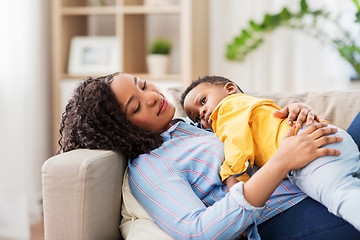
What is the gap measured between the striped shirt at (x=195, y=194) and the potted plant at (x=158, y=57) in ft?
5.46

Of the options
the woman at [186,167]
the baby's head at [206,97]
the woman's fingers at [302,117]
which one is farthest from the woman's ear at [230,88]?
the woman's fingers at [302,117]

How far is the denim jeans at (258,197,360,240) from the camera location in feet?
3.95

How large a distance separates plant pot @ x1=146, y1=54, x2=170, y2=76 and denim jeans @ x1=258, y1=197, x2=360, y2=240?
1.91 m

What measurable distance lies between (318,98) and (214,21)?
1685 mm

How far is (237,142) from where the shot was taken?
4.00 ft

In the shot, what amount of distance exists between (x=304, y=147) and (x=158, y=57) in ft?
6.51

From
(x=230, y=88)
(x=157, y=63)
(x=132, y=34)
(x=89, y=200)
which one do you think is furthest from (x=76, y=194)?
(x=132, y=34)

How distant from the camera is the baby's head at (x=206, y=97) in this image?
147 cm

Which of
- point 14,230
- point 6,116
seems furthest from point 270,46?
point 14,230

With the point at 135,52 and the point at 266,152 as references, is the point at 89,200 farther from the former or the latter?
the point at 135,52

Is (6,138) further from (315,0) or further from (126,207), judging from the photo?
(315,0)

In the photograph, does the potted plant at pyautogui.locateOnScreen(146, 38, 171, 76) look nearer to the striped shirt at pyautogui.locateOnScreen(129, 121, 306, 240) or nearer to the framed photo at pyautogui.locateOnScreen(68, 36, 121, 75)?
the framed photo at pyautogui.locateOnScreen(68, 36, 121, 75)

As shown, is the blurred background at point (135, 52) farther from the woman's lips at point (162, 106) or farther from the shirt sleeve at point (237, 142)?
the shirt sleeve at point (237, 142)

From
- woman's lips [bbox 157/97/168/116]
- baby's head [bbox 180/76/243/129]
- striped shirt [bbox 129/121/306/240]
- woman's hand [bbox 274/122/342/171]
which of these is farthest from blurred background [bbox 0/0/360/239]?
woman's hand [bbox 274/122/342/171]
